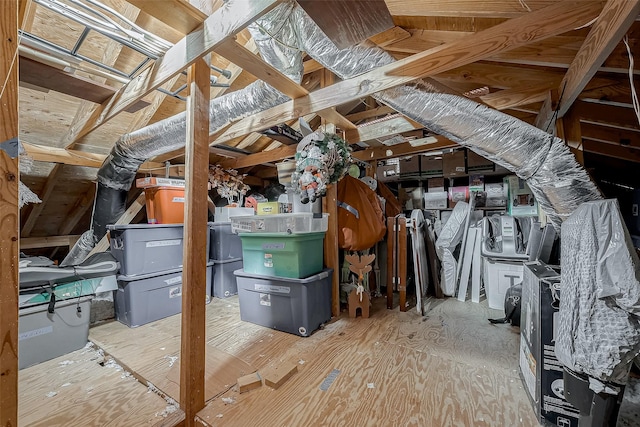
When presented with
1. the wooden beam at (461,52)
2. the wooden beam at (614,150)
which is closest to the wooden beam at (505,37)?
the wooden beam at (461,52)

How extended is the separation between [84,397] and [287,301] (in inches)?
50.8

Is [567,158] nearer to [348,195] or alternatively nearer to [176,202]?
[348,195]

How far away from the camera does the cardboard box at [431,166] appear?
136 inches

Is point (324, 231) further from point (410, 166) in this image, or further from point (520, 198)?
point (520, 198)

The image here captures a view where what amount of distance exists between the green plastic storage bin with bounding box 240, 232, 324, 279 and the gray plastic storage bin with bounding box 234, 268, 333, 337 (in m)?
0.07

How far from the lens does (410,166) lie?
3627 mm

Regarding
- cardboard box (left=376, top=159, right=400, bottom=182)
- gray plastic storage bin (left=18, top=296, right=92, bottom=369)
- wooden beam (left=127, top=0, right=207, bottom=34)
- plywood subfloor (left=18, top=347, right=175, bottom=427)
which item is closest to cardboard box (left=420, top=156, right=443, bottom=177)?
cardboard box (left=376, top=159, right=400, bottom=182)

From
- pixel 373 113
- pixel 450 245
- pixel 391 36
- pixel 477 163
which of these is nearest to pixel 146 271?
pixel 391 36

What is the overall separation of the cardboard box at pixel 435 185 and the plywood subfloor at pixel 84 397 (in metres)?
3.63

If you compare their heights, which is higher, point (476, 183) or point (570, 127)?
point (570, 127)

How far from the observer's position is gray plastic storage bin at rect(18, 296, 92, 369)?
1.73m

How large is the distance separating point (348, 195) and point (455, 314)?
1579 millimetres

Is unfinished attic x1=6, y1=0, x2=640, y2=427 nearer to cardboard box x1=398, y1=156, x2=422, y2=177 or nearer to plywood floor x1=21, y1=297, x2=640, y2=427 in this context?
plywood floor x1=21, y1=297, x2=640, y2=427

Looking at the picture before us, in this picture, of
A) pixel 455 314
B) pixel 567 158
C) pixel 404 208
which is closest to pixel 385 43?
pixel 567 158
